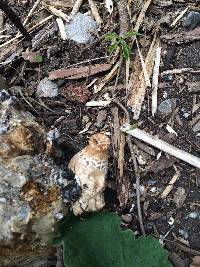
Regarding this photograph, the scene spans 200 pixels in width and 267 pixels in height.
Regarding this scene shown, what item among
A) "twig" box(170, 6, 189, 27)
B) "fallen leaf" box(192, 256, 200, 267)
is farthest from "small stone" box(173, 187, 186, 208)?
"twig" box(170, 6, 189, 27)

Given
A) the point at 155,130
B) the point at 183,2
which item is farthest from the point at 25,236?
the point at 183,2

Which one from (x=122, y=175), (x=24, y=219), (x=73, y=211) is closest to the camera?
(x=24, y=219)

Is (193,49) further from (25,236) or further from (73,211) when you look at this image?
(25,236)

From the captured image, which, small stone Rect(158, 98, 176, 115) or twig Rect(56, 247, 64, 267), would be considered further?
small stone Rect(158, 98, 176, 115)

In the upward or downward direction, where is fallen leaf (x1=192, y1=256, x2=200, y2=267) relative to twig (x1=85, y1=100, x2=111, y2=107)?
downward

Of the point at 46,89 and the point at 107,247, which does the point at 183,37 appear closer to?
the point at 46,89

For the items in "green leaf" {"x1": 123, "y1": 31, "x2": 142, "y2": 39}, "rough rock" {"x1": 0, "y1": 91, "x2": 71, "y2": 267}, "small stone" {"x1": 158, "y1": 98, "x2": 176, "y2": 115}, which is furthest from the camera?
"green leaf" {"x1": 123, "y1": 31, "x2": 142, "y2": 39}

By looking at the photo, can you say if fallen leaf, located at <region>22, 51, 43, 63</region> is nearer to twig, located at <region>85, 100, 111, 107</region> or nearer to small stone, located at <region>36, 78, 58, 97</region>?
small stone, located at <region>36, 78, 58, 97</region>
